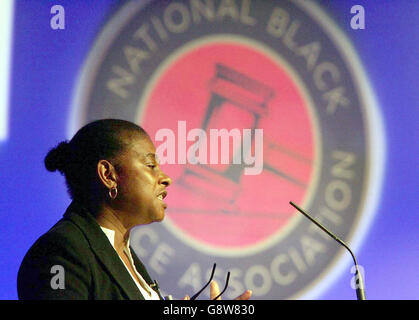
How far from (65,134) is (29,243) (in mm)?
404

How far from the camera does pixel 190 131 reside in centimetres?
247

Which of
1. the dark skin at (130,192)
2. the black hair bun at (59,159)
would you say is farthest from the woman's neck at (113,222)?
the black hair bun at (59,159)

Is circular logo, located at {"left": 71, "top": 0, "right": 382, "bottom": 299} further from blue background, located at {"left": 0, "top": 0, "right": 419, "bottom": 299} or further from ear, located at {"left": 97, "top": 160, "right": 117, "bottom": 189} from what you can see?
ear, located at {"left": 97, "top": 160, "right": 117, "bottom": 189}

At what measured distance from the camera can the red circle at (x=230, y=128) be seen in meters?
2.46

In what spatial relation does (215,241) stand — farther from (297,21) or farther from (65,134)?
(297,21)

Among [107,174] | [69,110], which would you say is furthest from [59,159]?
[69,110]

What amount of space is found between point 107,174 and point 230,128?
832 mm

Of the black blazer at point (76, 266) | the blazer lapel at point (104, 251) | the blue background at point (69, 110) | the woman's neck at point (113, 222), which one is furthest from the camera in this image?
the blue background at point (69, 110)

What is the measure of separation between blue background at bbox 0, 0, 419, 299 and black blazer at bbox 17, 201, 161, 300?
846mm

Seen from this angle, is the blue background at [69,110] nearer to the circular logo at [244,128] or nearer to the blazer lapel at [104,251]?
the circular logo at [244,128]

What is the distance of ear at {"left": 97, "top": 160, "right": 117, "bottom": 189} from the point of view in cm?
173

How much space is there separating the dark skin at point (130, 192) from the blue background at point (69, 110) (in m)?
0.74

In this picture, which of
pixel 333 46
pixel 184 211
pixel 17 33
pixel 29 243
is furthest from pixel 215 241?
pixel 17 33

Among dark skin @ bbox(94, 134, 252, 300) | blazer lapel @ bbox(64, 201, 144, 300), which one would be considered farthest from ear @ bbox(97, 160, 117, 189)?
blazer lapel @ bbox(64, 201, 144, 300)
